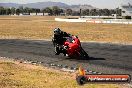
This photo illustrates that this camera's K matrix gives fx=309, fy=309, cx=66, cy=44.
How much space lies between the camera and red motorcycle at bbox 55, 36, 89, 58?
58.8ft

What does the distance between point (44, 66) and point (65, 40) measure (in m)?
3.00

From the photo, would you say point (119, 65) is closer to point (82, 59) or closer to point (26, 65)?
point (82, 59)

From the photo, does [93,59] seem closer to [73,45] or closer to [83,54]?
[83,54]

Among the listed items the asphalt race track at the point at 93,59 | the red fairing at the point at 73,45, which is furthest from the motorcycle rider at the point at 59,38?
the asphalt race track at the point at 93,59

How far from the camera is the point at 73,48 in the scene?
58.9 feet

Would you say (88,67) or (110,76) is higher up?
(110,76)

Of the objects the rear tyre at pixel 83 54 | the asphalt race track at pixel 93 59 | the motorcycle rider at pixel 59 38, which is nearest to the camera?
the asphalt race track at pixel 93 59

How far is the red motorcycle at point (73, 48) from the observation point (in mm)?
17922

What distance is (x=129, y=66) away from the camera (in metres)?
15.8

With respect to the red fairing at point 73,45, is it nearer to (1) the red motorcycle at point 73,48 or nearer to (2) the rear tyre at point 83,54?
(1) the red motorcycle at point 73,48

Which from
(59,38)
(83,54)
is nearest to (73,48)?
(83,54)

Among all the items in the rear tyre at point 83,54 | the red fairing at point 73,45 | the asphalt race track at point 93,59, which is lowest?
the asphalt race track at point 93,59

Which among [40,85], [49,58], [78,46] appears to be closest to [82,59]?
[78,46]

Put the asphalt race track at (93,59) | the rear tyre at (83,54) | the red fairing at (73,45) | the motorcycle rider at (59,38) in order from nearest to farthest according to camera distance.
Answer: the asphalt race track at (93,59) < the red fairing at (73,45) < the rear tyre at (83,54) < the motorcycle rider at (59,38)
